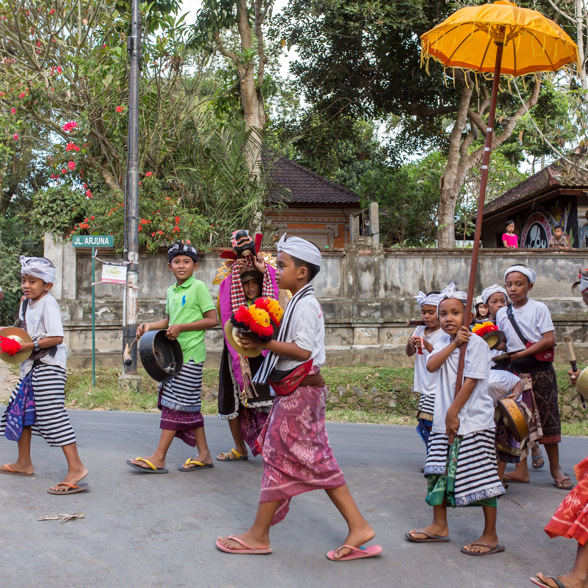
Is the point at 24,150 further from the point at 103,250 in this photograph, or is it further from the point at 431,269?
the point at 431,269

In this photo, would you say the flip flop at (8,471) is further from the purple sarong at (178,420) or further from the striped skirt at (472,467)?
the striped skirt at (472,467)

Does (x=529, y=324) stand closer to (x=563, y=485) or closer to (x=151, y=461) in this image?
(x=563, y=485)

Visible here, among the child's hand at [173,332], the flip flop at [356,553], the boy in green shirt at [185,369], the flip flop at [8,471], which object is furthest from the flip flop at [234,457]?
the flip flop at [356,553]

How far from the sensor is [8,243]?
25656 mm

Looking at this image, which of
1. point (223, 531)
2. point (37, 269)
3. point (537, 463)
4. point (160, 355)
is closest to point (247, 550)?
point (223, 531)

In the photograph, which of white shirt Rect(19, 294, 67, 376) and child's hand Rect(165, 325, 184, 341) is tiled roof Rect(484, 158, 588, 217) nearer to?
child's hand Rect(165, 325, 184, 341)

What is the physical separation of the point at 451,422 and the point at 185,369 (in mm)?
2491

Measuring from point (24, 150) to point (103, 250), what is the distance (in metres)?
13.1

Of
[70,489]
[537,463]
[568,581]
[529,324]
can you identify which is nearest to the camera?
[568,581]

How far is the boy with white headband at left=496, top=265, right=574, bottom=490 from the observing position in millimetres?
6008

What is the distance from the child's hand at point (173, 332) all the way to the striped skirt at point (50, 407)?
35.5 inches

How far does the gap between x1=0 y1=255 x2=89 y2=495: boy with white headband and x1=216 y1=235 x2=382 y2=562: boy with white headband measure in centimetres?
167

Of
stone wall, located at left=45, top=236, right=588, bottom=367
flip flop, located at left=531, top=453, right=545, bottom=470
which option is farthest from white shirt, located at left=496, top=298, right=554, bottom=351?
stone wall, located at left=45, top=236, right=588, bottom=367

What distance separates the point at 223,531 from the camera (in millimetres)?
4441
